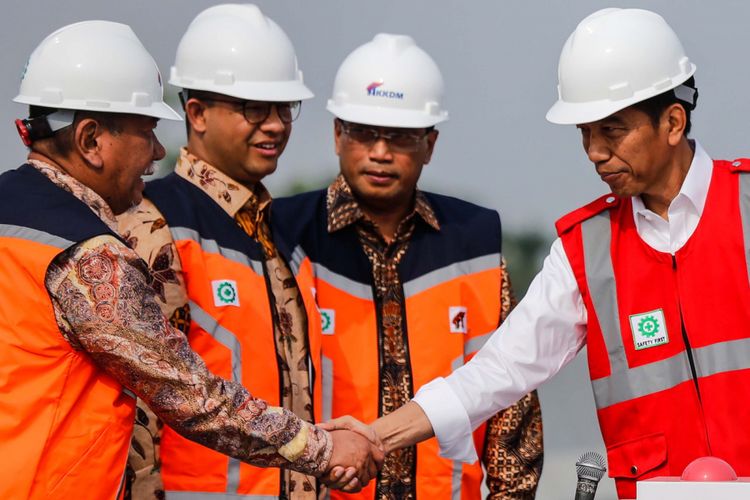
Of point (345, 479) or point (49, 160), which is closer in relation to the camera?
point (49, 160)

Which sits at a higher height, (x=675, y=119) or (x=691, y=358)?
(x=675, y=119)

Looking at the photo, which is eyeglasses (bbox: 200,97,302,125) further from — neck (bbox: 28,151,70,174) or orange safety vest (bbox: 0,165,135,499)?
orange safety vest (bbox: 0,165,135,499)

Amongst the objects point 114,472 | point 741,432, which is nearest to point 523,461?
point 741,432

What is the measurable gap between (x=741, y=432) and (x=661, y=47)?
1.39 meters

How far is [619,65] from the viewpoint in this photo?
461 cm

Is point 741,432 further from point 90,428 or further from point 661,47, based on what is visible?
point 90,428

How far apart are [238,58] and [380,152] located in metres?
0.78

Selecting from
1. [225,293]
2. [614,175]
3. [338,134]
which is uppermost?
[338,134]

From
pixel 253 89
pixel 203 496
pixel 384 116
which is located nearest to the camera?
pixel 203 496

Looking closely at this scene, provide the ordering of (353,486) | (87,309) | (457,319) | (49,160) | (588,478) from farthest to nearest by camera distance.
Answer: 1. (457,319)
2. (353,486)
3. (49,160)
4. (87,309)
5. (588,478)

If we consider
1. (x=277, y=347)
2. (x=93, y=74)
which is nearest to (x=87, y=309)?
(x=93, y=74)

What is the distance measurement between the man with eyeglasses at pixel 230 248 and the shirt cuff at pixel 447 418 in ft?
1.13

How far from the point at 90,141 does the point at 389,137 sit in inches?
73.5

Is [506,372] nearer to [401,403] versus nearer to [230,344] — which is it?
[401,403]
